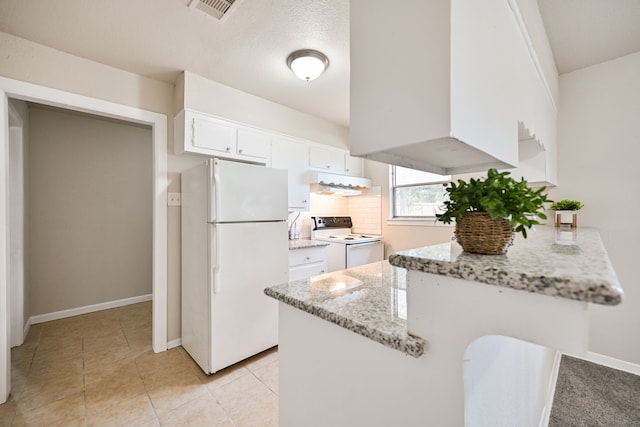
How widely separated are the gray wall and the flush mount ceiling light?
279cm

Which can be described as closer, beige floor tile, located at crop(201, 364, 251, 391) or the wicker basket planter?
the wicker basket planter

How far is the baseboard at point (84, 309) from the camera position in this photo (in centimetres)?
308

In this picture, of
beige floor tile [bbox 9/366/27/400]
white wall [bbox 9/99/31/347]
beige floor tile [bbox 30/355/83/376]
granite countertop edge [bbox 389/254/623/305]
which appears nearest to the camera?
granite countertop edge [bbox 389/254/623/305]

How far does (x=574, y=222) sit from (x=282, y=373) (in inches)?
104

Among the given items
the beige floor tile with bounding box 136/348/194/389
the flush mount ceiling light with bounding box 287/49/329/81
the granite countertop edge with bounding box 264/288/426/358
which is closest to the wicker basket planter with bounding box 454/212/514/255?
the granite countertop edge with bounding box 264/288/426/358

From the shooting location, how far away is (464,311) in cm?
60

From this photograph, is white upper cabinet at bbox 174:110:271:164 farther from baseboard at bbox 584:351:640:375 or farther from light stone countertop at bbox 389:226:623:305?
baseboard at bbox 584:351:640:375

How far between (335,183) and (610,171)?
2583 millimetres

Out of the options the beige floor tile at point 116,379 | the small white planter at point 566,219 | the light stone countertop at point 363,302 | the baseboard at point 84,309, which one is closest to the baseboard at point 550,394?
the small white planter at point 566,219

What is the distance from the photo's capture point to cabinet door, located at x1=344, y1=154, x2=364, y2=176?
3904 mm

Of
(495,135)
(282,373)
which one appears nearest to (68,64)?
(282,373)

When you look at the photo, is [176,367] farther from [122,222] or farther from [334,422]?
[122,222]

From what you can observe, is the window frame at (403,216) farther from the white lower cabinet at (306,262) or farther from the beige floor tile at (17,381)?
the beige floor tile at (17,381)

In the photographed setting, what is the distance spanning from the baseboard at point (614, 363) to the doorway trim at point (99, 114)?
3683mm
